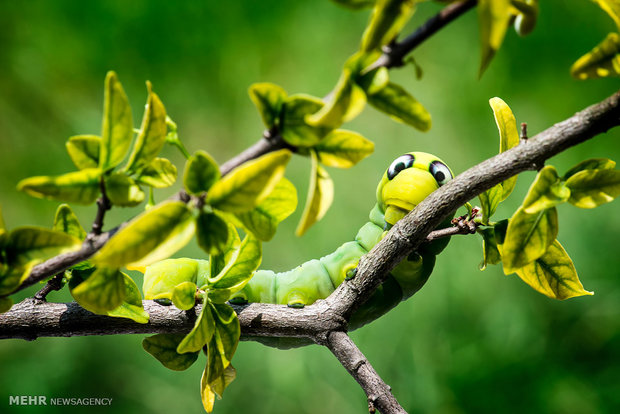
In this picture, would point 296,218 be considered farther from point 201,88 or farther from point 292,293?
point 292,293

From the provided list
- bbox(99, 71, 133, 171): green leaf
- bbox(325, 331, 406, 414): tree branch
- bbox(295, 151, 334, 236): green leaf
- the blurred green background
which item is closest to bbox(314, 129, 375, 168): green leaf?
bbox(295, 151, 334, 236): green leaf

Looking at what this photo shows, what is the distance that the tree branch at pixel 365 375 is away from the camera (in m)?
0.46

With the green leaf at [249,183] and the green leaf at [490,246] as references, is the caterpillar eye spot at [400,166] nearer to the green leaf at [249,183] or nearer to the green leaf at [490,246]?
the green leaf at [490,246]

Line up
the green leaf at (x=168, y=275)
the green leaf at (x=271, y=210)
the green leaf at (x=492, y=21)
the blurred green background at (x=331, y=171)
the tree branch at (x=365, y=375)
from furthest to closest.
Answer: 1. the blurred green background at (x=331, y=171)
2. the green leaf at (x=168, y=275)
3. the tree branch at (x=365, y=375)
4. the green leaf at (x=271, y=210)
5. the green leaf at (x=492, y=21)

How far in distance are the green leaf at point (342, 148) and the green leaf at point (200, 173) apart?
0.21 ft

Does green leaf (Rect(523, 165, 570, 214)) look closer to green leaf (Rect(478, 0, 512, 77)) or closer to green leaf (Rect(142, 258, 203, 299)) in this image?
green leaf (Rect(478, 0, 512, 77))

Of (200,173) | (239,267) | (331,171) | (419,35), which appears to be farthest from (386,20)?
(331,171)

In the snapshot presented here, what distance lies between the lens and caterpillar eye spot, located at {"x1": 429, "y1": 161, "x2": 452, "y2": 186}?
0.57 m

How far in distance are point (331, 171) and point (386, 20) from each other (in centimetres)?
117

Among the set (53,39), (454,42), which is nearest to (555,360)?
(454,42)

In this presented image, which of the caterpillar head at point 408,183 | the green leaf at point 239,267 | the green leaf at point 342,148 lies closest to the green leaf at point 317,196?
the green leaf at point 342,148

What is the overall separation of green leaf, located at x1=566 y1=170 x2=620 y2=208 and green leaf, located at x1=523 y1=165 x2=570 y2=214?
0.4 inches

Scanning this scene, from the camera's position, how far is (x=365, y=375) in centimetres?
47

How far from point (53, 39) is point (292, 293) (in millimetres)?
1306
